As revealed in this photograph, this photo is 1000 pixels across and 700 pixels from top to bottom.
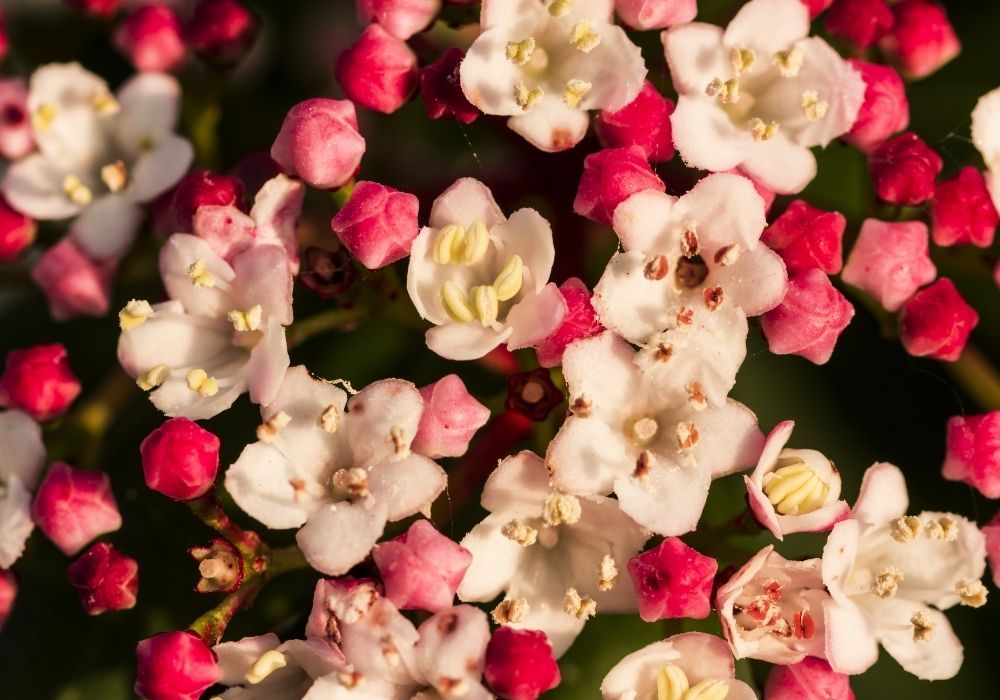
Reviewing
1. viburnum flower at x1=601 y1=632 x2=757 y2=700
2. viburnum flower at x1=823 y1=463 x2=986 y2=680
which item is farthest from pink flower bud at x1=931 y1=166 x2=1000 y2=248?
viburnum flower at x1=601 y1=632 x2=757 y2=700

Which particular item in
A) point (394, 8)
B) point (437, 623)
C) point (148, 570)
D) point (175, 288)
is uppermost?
point (394, 8)

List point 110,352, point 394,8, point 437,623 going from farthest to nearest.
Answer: point 110,352
point 394,8
point 437,623

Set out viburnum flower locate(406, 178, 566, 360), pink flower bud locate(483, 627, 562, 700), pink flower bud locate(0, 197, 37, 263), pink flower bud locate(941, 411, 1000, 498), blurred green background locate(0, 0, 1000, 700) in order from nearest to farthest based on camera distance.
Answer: pink flower bud locate(483, 627, 562, 700), viburnum flower locate(406, 178, 566, 360), pink flower bud locate(941, 411, 1000, 498), blurred green background locate(0, 0, 1000, 700), pink flower bud locate(0, 197, 37, 263)

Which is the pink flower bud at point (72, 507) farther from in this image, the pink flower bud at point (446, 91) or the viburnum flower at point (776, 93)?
the viburnum flower at point (776, 93)

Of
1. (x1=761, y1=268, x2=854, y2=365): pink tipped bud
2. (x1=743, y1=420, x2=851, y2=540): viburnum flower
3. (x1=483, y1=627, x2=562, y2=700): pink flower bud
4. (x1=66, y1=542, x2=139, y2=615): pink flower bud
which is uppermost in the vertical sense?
(x1=761, y1=268, x2=854, y2=365): pink tipped bud

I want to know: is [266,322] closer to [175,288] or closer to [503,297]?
[175,288]

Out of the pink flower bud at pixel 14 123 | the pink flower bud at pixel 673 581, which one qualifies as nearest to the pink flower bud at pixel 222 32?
the pink flower bud at pixel 14 123

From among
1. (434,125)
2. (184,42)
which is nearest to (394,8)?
(434,125)

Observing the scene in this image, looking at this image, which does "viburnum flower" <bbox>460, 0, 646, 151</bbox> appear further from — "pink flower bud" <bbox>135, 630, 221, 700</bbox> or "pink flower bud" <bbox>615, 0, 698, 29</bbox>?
"pink flower bud" <bbox>135, 630, 221, 700</bbox>
